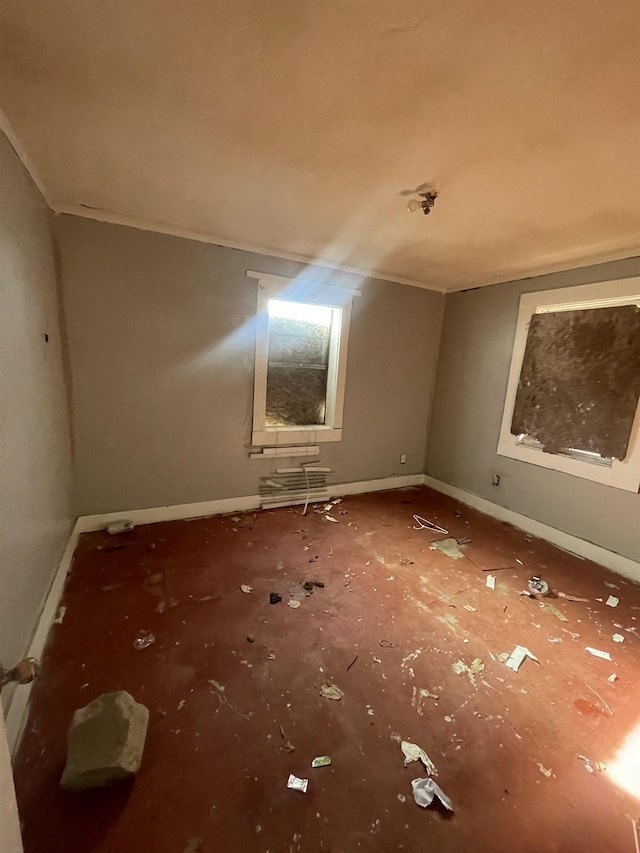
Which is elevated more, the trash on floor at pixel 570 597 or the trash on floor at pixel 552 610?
the trash on floor at pixel 570 597

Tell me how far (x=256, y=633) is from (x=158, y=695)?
518mm

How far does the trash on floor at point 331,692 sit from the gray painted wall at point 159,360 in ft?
6.49

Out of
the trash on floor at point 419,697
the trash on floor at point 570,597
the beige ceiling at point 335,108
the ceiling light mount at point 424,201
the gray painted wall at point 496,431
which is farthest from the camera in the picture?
the gray painted wall at point 496,431

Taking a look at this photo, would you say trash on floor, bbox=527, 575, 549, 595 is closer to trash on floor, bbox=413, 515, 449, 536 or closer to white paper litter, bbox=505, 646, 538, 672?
white paper litter, bbox=505, 646, 538, 672

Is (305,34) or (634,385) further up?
(305,34)

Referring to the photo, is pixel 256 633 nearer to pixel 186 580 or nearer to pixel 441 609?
pixel 186 580

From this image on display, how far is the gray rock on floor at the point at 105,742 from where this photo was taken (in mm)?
1190

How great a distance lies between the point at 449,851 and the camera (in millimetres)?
1095

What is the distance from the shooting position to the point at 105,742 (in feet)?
4.14

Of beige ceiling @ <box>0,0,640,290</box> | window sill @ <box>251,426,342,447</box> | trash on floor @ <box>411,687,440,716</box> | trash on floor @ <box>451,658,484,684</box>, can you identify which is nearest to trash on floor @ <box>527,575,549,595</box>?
Answer: trash on floor @ <box>451,658,484,684</box>

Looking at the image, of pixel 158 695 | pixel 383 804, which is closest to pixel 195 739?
pixel 158 695

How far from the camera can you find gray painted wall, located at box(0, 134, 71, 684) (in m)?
1.39

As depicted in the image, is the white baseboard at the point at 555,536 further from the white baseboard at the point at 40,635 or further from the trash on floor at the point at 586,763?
the white baseboard at the point at 40,635

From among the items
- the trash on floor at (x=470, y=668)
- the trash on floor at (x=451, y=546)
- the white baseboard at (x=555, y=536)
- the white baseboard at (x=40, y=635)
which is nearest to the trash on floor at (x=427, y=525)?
the trash on floor at (x=451, y=546)
